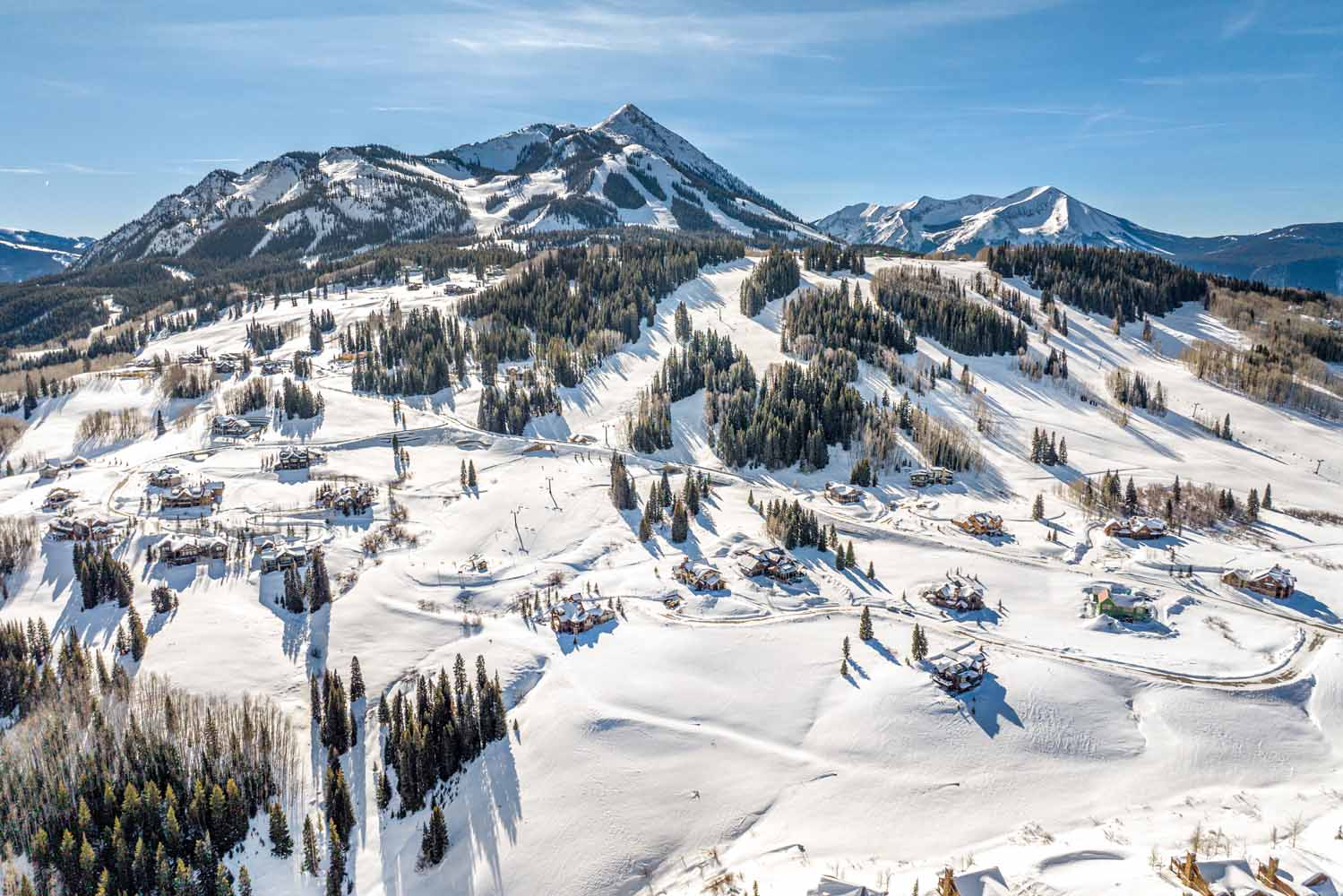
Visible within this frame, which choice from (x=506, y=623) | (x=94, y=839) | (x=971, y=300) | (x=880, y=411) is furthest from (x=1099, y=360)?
(x=94, y=839)

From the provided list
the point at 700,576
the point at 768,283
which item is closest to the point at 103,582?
the point at 700,576

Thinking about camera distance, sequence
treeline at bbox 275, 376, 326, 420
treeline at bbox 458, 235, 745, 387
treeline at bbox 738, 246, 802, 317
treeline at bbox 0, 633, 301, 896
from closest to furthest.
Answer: treeline at bbox 0, 633, 301, 896, treeline at bbox 275, 376, 326, 420, treeline at bbox 458, 235, 745, 387, treeline at bbox 738, 246, 802, 317

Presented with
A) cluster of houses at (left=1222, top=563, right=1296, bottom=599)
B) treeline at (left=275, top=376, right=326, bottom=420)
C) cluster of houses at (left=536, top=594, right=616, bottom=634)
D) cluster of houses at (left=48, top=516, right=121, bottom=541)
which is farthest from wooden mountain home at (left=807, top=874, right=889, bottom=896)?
treeline at (left=275, top=376, right=326, bottom=420)

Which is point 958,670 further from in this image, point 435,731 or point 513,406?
point 513,406

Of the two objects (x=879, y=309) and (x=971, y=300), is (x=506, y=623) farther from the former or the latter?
(x=971, y=300)

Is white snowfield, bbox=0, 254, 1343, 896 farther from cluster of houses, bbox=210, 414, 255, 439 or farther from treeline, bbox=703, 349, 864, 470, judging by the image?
cluster of houses, bbox=210, 414, 255, 439

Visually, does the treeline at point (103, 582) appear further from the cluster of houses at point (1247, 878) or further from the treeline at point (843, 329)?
the treeline at point (843, 329)
